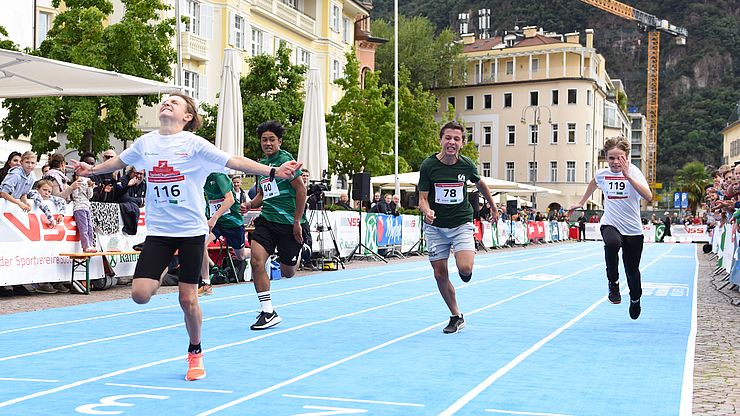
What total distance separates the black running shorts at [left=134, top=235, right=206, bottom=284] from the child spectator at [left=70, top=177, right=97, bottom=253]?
8775mm

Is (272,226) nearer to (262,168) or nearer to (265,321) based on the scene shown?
(265,321)

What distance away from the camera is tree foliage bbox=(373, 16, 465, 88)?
103 m

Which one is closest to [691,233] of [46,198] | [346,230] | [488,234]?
[488,234]

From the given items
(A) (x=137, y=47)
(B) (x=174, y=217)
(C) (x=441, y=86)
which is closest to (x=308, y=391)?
(B) (x=174, y=217)

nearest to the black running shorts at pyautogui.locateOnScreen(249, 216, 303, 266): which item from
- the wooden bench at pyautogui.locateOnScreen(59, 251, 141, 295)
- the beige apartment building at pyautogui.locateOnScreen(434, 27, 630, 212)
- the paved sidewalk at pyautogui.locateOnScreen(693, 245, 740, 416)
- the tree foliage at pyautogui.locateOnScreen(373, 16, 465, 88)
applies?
the paved sidewalk at pyautogui.locateOnScreen(693, 245, 740, 416)

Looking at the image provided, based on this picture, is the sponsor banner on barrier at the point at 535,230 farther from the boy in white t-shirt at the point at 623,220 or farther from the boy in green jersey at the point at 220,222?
the boy in white t-shirt at the point at 623,220

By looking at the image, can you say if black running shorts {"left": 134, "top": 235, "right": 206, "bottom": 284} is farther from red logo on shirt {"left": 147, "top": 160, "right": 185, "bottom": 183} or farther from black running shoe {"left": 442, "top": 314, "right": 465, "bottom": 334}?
black running shoe {"left": 442, "top": 314, "right": 465, "bottom": 334}

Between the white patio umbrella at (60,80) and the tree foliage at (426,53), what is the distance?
3402 inches

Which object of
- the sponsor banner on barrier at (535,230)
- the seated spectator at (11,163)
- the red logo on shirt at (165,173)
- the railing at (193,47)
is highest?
the railing at (193,47)

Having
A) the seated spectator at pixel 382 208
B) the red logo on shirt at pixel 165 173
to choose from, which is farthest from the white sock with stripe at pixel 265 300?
the seated spectator at pixel 382 208

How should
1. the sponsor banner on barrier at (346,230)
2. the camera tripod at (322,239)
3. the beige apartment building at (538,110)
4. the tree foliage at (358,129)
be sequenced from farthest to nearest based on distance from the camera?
the beige apartment building at (538,110) < the tree foliage at (358,129) < the sponsor banner on barrier at (346,230) < the camera tripod at (322,239)

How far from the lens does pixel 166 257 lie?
7480 mm

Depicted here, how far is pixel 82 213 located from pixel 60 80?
2149mm

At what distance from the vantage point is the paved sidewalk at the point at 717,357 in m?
6.90
